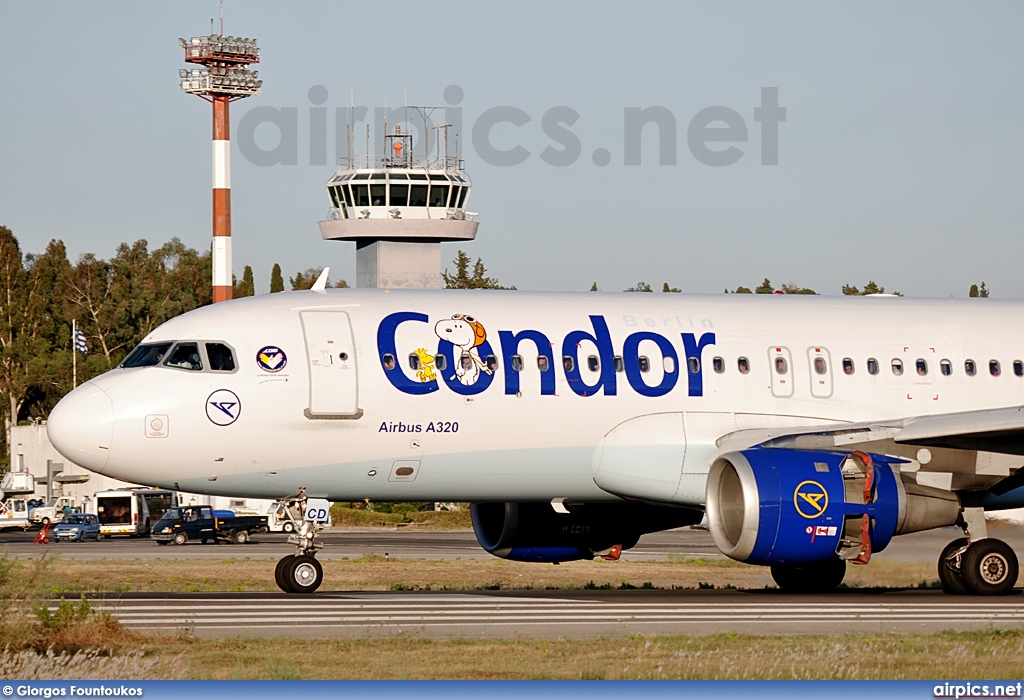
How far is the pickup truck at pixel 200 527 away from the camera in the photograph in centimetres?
6100

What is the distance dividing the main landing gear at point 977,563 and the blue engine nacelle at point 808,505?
1101 mm

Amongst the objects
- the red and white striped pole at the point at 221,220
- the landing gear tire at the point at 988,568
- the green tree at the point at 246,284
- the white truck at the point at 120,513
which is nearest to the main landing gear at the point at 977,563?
the landing gear tire at the point at 988,568

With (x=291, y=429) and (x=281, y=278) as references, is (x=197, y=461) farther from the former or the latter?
(x=281, y=278)

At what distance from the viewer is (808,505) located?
64.2 ft

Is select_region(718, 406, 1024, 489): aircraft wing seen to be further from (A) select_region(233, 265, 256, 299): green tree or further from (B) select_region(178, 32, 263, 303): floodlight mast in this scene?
(A) select_region(233, 265, 256, 299): green tree

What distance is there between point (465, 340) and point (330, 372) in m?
2.05

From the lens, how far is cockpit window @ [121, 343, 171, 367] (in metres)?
20.8

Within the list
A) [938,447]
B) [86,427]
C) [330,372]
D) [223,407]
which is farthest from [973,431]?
[86,427]

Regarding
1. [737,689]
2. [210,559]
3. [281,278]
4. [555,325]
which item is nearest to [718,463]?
[555,325]

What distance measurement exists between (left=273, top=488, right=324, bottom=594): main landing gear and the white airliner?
1.4 inches

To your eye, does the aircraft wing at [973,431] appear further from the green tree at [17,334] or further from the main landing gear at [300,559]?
the green tree at [17,334]

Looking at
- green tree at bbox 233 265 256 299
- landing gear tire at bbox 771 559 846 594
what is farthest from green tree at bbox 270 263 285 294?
landing gear tire at bbox 771 559 846 594

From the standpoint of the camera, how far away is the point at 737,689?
444 inches

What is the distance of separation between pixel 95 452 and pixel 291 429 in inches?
103
